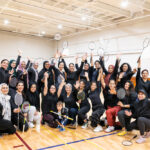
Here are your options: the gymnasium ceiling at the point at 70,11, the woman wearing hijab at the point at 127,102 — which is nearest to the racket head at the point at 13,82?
the woman wearing hijab at the point at 127,102

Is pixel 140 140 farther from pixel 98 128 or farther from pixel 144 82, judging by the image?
pixel 144 82

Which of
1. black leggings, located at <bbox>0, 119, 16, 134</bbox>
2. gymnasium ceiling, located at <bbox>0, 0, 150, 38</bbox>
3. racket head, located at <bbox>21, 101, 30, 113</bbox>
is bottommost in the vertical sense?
black leggings, located at <bbox>0, 119, 16, 134</bbox>

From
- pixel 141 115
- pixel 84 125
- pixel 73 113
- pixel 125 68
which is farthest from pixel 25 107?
pixel 125 68

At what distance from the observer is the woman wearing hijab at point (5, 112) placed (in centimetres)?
446

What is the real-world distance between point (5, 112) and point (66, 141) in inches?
72.0

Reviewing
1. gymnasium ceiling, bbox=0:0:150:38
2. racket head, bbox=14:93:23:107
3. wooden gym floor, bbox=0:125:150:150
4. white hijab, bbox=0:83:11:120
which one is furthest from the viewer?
gymnasium ceiling, bbox=0:0:150:38

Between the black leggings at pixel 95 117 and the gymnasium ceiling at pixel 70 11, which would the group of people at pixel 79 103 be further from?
the gymnasium ceiling at pixel 70 11

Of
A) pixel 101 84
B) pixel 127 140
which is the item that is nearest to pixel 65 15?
pixel 101 84

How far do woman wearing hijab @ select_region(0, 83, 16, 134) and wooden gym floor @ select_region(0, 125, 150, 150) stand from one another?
223mm

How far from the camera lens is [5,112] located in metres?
4.63

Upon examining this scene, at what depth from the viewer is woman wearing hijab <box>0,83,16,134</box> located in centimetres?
446

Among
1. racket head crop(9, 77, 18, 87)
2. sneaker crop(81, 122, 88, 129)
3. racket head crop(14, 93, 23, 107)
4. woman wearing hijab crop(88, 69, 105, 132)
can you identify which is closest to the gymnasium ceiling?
racket head crop(9, 77, 18, 87)

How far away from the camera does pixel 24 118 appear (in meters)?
4.91

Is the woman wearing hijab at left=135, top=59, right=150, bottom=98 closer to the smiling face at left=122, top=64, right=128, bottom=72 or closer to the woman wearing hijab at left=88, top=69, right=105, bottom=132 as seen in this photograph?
the smiling face at left=122, top=64, right=128, bottom=72
